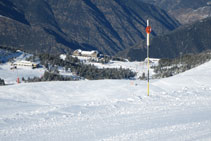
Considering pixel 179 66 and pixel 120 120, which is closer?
pixel 120 120

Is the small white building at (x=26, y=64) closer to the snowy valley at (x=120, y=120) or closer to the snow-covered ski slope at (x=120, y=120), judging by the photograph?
the snowy valley at (x=120, y=120)

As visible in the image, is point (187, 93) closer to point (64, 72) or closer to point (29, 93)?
point (29, 93)

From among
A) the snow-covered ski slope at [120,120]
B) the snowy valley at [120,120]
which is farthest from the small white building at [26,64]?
the snow-covered ski slope at [120,120]

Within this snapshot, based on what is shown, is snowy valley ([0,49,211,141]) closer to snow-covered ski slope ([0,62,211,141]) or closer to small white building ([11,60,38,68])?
snow-covered ski slope ([0,62,211,141])

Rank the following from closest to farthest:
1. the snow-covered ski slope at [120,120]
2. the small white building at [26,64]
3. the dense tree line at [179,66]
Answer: the snow-covered ski slope at [120,120], the dense tree line at [179,66], the small white building at [26,64]

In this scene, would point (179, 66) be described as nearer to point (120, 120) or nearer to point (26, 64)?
point (26, 64)

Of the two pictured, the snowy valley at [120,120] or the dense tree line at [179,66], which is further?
the dense tree line at [179,66]

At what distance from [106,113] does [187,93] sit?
6420 mm

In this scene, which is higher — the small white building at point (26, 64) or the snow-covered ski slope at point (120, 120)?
the small white building at point (26, 64)

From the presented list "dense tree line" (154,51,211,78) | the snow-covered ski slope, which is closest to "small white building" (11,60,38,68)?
"dense tree line" (154,51,211,78)

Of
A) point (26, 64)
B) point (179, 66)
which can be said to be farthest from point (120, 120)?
point (179, 66)

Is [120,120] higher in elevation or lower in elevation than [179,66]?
lower

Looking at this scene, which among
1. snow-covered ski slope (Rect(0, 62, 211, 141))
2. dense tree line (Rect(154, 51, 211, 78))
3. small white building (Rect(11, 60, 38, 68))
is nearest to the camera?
snow-covered ski slope (Rect(0, 62, 211, 141))

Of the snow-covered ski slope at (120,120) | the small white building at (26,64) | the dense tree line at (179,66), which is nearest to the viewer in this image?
the snow-covered ski slope at (120,120)
